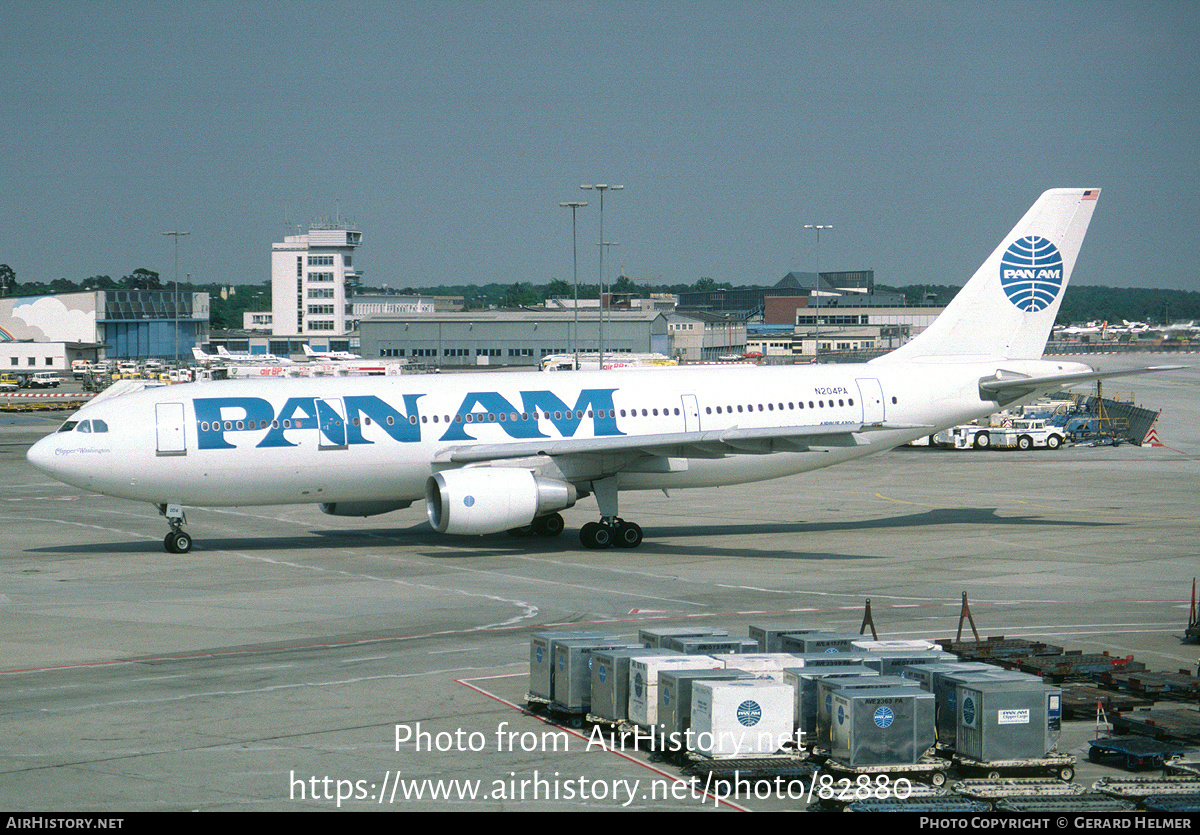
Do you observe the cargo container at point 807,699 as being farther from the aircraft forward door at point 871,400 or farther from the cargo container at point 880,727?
the aircraft forward door at point 871,400

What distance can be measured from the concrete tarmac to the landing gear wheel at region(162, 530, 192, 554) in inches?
20.0

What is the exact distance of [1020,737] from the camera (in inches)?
626

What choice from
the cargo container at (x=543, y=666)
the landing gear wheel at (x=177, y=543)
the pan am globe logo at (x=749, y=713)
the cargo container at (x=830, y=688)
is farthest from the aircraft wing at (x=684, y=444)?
the pan am globe logo at (x=749, y=713)

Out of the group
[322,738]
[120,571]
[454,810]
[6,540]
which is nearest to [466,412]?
[120,571]

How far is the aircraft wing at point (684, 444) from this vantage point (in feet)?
116

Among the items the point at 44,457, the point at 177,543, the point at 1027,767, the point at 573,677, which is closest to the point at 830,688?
the point at 1027,767

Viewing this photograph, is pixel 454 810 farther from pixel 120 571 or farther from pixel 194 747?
pixel 120 571

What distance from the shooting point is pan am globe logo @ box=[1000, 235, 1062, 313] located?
43.7m

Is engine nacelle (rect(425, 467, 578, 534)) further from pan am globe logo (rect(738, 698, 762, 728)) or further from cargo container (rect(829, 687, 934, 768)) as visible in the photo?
cargo container (rect(829, 687, 934, 768))

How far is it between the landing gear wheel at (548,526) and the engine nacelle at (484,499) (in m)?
4.27

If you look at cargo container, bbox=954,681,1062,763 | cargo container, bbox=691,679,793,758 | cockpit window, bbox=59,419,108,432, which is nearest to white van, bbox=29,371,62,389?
cockpit window, bbox=59,419,108,432

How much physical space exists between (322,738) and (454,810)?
3865 mm

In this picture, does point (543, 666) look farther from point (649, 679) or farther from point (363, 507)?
point (363, 507)
